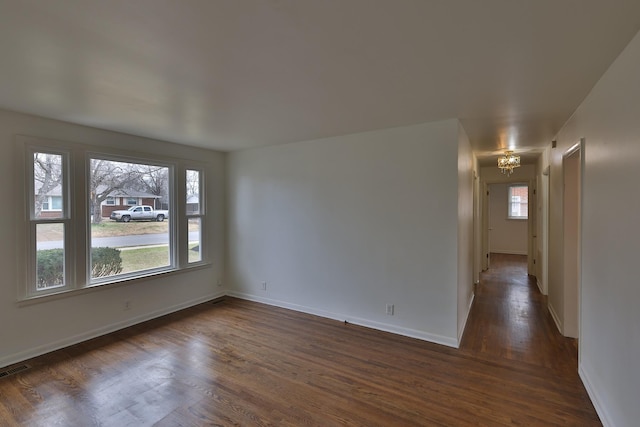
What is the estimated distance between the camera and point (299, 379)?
2.73 m

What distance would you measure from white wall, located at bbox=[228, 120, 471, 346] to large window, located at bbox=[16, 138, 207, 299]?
34.8 inches

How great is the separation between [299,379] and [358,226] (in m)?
1.94

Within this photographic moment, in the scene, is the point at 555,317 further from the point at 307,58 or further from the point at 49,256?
the point at 49,256

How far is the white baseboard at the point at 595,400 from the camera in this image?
6.76 ft

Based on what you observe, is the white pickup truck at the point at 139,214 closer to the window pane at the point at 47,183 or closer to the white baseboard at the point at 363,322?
the window pane at the point at 47,183

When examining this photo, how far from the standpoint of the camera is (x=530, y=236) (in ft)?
21.9

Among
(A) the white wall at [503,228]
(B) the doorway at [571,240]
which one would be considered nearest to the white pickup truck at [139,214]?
(B) the doorway at [571,240]

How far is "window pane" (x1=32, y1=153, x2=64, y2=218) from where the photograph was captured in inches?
127

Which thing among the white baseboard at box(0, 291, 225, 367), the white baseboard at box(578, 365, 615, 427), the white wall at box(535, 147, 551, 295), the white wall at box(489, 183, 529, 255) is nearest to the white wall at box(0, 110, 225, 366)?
the white baseboard at box(0, 291, 225, 367)

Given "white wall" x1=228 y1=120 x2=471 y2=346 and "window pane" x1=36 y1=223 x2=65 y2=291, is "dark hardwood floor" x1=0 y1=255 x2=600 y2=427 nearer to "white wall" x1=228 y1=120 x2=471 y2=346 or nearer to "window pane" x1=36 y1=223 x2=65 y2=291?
"white wall" x1=228 y1=120 x2=471 y2=346

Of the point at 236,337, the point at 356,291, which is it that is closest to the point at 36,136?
the point at 236,337

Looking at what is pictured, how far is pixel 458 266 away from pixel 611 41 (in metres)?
2.28

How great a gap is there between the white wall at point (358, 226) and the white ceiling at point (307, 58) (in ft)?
2.02

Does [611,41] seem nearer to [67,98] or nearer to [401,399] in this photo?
[401,399]
